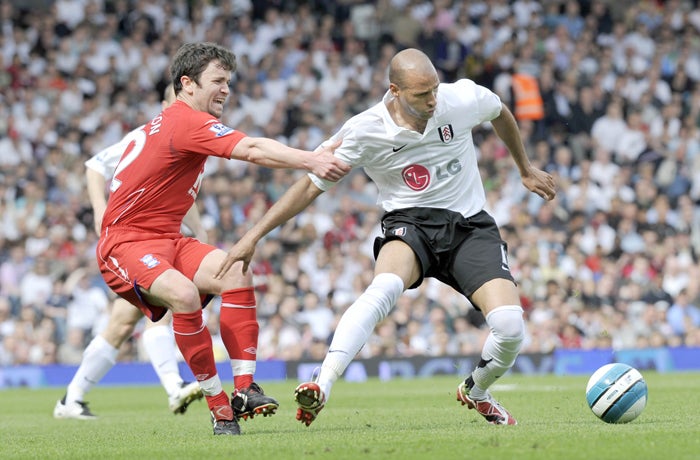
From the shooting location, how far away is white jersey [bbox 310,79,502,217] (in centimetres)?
745

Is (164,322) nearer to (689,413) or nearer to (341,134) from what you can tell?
(341,134)

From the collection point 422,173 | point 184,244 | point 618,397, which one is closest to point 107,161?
point 184,244

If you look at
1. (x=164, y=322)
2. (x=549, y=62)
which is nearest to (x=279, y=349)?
(x=164, y=322)

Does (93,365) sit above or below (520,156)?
below

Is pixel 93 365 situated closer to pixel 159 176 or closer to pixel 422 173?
pixel 159 176

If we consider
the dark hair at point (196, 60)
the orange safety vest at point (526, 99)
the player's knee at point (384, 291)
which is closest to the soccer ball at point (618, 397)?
the player's knee at point (384, 291)

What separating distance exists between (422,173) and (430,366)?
10029mm

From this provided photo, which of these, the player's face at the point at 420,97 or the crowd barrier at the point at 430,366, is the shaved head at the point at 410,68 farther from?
the crowd barrier at the point at 430,366

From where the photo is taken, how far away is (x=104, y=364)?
10.5 metres

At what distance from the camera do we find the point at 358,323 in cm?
714

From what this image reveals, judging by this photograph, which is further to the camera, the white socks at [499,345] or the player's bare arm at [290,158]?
the white socks at [499,345]

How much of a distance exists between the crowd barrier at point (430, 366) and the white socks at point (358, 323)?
991cm

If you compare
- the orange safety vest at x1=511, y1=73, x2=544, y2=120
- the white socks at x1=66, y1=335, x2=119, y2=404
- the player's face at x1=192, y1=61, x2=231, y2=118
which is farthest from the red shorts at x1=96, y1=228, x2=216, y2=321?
the orange safety vest at x1=511, y1=73, x2=544, y2=120

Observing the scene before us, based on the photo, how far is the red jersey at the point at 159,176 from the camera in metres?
7.47
